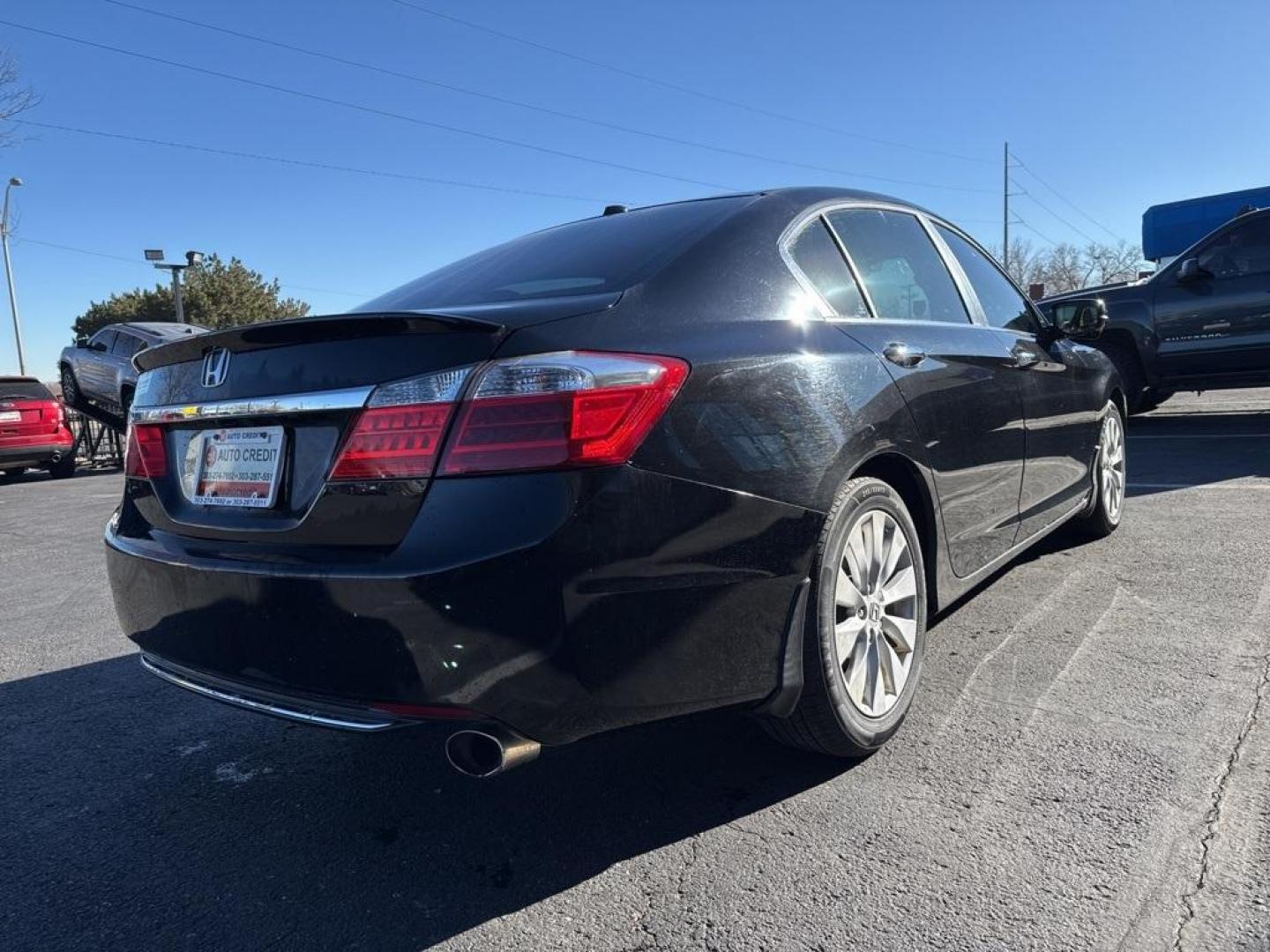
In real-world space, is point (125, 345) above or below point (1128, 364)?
above

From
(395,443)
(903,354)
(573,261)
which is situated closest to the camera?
(395,443)

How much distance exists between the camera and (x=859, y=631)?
2541 mm

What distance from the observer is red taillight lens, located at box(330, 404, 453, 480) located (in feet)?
6.29

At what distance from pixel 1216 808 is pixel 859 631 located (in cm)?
92

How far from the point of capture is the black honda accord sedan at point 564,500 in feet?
6.12

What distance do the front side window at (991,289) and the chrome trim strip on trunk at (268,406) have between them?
2.76m

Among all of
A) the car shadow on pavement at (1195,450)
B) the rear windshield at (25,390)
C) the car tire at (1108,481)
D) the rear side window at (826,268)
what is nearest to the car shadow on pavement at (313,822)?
the rear side window at (826,268)

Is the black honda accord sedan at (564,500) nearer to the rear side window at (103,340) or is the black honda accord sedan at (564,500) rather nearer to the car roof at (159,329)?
the car roof at (159,329)

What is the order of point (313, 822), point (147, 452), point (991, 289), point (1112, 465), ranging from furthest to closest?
1. point (1112, 465)
2. point (991, 289)
3. point (147, 452)
4. point (313, 822)

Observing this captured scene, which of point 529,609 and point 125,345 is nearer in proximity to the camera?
point 529,609

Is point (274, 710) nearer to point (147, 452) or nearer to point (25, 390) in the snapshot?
point (147, 452)

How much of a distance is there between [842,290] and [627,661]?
1473 mm

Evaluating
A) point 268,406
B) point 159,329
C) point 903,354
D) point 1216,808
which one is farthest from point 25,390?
point 1216,808

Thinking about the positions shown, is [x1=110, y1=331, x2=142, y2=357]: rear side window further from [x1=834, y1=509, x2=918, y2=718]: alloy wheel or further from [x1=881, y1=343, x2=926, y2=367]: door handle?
[x1=834, y1=509, x2=918, y2=718]: alloy wheel
